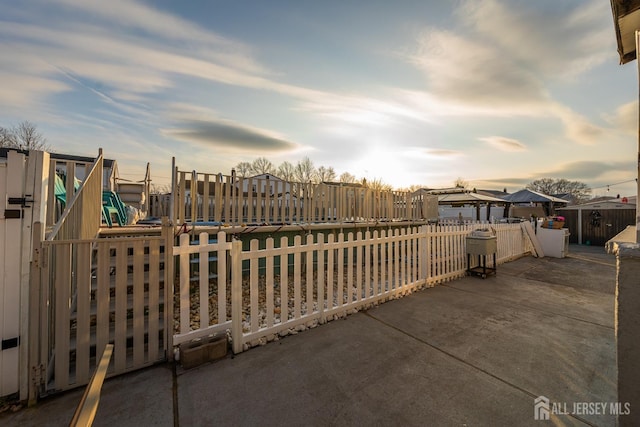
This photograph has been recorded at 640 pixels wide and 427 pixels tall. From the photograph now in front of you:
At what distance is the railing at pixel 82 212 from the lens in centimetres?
238

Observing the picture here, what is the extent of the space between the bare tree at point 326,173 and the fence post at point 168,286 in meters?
35.4

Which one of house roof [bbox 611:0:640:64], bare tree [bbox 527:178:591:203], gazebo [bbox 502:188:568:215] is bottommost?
gazebo [bbox 502:188:568:215]

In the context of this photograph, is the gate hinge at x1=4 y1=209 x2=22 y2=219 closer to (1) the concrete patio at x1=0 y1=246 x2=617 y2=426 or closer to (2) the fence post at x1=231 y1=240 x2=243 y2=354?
(1) the concrete patio at x1=0 y1=246 x2=617 y2=426

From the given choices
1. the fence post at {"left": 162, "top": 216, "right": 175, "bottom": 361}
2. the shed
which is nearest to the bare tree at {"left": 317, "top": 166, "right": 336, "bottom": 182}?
the shed

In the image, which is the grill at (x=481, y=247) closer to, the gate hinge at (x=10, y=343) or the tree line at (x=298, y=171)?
the gate hinge at (x=10, y=343)

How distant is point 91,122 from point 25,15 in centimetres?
452

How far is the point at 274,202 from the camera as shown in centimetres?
598

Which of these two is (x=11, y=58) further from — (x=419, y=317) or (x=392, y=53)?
(x=419, y=317)

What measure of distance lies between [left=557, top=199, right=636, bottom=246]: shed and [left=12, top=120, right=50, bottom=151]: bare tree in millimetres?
41229

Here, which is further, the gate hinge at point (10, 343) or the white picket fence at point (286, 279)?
the white picket fence at point (286, 279)

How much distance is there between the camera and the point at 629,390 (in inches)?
51.1

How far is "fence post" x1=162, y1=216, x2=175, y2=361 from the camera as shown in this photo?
242 centimetres

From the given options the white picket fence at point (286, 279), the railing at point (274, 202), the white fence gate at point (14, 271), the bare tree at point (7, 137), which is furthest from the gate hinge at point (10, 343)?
the bare tree at point (7, 137)

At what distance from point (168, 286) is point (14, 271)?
1.08 metres
